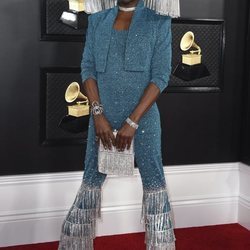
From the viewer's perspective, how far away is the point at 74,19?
2.66 meters

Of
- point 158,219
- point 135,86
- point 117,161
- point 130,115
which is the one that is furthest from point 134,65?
point 158,219

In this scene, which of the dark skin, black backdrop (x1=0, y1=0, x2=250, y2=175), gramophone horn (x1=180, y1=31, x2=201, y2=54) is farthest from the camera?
gramophone horn (x1=180, y1=31, x2=201, y2=54)

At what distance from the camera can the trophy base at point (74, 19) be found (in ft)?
8.68

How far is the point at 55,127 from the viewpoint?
2.75 meters

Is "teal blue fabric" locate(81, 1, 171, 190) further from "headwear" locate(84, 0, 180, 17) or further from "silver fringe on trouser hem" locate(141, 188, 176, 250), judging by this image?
"silver fringe on trouser hem" locate(141, 188, 176, 250)

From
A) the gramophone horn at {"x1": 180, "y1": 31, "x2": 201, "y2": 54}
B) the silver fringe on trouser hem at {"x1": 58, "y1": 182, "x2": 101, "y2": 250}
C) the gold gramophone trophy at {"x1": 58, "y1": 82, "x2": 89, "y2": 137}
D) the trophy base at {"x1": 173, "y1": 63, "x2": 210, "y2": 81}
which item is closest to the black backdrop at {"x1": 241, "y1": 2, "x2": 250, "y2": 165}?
the trophy base at {"x1": 173, "y1": 63, "x2": 210, "y2": 81}

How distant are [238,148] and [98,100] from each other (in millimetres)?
1425

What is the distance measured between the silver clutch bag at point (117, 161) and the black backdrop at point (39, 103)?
787 mm

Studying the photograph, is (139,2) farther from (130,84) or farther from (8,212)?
(8,212)

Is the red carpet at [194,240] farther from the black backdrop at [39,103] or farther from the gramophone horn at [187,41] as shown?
the gramophone horn at [187,41]

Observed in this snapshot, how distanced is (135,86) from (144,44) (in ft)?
0.59

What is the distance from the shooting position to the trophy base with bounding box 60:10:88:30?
2645 mm

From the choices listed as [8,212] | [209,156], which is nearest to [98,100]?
[8,212]

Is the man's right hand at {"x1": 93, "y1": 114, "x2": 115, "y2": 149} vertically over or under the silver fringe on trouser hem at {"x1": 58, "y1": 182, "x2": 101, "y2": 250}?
over
